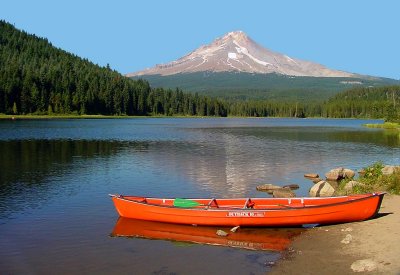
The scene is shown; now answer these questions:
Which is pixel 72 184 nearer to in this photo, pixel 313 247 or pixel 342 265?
pixel 313 247

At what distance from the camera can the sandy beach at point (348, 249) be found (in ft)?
59.8

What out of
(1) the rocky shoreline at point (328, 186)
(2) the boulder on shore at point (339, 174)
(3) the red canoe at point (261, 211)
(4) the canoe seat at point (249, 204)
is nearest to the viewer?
(3) the red canoe at point (261, 211)

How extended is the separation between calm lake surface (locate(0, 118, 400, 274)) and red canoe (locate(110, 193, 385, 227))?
0.90 meters

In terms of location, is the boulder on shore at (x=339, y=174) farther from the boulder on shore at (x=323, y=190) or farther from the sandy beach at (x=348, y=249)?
the sandy beach at (x=348, y=249)

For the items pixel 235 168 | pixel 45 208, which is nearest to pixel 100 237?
pixel 45 208

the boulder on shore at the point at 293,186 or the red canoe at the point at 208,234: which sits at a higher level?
the boulder on shore at the point at 293,186

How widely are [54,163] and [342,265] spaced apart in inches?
1576

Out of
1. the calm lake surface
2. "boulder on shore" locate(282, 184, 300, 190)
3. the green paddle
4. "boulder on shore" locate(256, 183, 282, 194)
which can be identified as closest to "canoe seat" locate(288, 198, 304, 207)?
the calm lake surface

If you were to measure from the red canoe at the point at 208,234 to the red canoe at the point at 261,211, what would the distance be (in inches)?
14.6

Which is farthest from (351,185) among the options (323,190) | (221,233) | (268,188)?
(221,233)

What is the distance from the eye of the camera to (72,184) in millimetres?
39250

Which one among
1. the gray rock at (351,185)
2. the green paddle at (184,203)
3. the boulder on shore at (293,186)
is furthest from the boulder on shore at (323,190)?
the green paddle at (184,203)

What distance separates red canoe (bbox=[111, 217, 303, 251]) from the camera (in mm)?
23234

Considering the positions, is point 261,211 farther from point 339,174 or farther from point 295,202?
point 339,174
